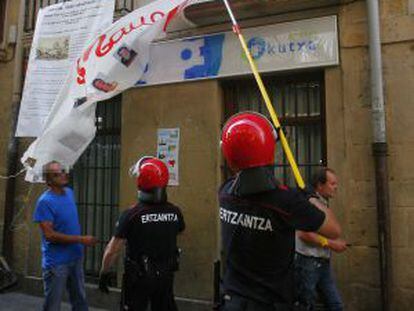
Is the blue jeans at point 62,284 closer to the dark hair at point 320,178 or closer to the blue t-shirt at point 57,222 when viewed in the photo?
the blue t-shirt at point 57,222

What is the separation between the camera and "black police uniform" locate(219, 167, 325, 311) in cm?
265

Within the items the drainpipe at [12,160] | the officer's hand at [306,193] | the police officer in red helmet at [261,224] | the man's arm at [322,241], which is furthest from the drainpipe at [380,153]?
the drainpipe at [12,160]

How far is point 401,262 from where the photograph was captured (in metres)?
5.41

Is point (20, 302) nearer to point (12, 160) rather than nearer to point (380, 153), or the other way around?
point (12, 160)

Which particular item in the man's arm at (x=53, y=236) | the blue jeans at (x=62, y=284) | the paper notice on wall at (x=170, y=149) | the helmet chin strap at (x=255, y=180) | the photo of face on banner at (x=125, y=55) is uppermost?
the photo of face on banner at (x=125, y=55)

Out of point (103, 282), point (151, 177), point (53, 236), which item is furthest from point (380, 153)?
point (53, 236)

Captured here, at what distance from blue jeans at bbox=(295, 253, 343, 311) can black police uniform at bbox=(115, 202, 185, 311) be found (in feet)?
3.79

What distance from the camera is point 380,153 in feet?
17.9

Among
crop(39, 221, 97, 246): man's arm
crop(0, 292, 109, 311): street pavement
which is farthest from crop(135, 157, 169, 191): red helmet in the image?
crop(0, 292, 109, 311): street pavement

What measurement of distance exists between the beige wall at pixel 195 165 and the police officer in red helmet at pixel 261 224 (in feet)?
12.2

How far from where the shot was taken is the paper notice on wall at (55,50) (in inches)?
266

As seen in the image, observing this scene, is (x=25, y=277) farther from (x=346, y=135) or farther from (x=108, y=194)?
(x=346, y=135)

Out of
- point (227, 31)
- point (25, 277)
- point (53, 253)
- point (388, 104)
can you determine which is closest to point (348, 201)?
point (388, 104)

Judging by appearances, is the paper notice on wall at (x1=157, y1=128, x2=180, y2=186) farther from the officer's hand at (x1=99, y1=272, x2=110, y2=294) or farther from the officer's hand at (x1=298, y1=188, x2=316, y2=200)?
the officer's hand at (x1=298, y1=188, x2=316, y2=200)
